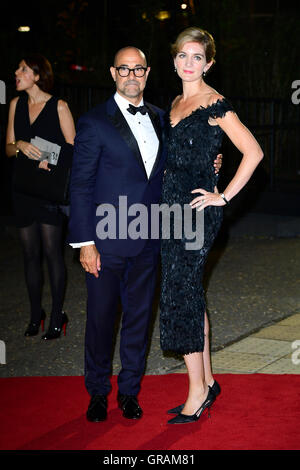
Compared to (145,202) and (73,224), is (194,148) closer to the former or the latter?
(145,202)

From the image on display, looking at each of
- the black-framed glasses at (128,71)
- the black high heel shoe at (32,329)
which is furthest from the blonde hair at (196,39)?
the black high heel shoe at (32,329)

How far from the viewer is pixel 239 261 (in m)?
8.80

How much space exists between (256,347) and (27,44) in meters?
14.2

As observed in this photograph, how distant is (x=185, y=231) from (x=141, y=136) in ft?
1.81

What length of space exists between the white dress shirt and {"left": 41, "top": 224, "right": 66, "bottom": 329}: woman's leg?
172cm

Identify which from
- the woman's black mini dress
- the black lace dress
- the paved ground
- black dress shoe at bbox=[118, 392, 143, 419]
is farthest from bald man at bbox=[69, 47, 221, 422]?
the woman's black mini dress

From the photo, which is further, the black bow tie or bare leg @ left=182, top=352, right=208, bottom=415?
bare leg @ left=182, top=352, right=208, bottom=415

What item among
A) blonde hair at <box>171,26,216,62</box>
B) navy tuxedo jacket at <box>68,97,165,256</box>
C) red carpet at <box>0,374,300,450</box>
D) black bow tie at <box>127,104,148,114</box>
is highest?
blonde hair at <box>171,26,216,62</box>

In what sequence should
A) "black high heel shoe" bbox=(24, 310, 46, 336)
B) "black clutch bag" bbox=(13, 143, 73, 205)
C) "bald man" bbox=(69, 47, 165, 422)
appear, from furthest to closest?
"black high heel shoe" bbox=(24, 310, 46, 336) → "black clutch bag" bbox=(13, 143, 73, 205) → "bald man" bbox=(69, 47, 165, 422)

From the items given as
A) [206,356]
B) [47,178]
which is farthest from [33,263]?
[206,356]

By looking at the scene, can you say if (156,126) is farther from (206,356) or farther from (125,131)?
(206,356)

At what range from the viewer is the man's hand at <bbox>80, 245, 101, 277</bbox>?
4227mm

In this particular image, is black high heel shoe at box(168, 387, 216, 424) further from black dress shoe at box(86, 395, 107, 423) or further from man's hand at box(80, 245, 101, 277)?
man's hand at box(80, 245, 101, 277)

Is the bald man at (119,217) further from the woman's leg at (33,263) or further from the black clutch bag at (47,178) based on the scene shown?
the woman's leg at (33,263)
